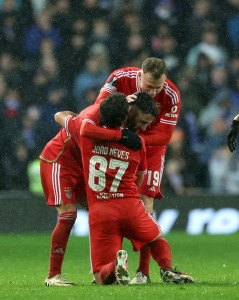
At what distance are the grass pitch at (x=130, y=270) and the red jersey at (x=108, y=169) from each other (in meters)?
0.69

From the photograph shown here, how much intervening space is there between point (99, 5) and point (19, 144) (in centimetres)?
272

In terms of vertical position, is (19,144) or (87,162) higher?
(87,162)

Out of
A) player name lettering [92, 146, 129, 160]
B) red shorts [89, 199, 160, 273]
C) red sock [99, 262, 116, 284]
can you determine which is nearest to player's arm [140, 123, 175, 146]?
player name lettering [92, 146, 129, 160]

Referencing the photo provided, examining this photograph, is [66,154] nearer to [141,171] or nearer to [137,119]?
[141,171]

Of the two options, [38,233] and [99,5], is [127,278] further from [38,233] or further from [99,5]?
[99,5]

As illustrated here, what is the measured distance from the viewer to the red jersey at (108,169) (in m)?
7.99

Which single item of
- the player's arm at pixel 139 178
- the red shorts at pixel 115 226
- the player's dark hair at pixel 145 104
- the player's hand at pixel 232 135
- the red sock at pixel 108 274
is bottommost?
the red sock at pixel 108 274

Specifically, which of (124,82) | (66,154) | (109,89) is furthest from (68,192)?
(124,82)

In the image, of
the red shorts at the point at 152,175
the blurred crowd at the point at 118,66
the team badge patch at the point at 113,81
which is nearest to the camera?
the team badge patch at the point at 113,81

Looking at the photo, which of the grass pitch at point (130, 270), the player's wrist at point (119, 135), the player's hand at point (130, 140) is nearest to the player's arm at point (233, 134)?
the grass pitch at point (130, 270)

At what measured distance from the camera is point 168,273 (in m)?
8.05

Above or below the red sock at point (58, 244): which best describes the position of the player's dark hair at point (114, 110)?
above

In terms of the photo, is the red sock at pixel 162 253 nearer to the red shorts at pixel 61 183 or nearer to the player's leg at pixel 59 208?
the player's leg at pixel 59 208

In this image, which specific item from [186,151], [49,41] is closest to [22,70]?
[49,41]
